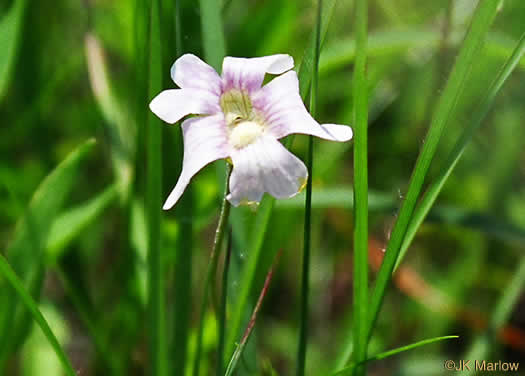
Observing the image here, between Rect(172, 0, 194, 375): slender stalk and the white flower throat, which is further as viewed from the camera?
Rect(172, 0, 194, 375): slender stalk

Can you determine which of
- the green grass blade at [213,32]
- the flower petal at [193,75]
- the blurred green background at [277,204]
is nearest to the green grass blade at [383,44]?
the blurred green background at [277,204]

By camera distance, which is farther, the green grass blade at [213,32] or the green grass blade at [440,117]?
the green grass blade at [213,32]

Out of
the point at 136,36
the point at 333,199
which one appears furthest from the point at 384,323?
the point at 136,36

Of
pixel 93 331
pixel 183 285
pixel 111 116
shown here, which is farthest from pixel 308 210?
pixel 111 116

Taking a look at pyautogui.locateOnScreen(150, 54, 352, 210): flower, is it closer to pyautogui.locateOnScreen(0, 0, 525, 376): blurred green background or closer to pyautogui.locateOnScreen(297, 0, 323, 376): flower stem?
pyautogui.locateOnScreen(297, 0, 323, 376): flower stem

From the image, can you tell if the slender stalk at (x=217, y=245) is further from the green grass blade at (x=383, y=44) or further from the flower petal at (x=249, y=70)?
the green grass blade at (x=383, y=44)

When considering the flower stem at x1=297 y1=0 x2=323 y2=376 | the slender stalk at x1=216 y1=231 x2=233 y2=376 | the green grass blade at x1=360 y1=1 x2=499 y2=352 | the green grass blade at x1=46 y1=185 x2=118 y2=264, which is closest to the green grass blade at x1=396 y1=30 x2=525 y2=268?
the green grass blade at x1=360 y1=1 x2=499 y2=352

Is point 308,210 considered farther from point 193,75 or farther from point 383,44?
point 383,44
